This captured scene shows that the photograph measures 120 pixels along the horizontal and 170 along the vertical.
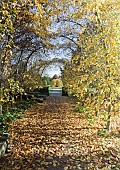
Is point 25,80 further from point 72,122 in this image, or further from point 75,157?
point 75,157

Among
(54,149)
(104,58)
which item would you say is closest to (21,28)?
(104,58)

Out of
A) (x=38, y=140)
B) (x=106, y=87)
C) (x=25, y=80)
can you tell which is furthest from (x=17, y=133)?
(x=25, y=80)

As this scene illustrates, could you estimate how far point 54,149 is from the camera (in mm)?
4887

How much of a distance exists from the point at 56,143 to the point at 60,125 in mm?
2058

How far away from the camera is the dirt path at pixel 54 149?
4035mm

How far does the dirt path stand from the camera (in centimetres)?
404

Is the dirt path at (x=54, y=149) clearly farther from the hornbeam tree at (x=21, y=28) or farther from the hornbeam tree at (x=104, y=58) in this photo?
Answer: the hornbeam tree at (x=21, y=28)

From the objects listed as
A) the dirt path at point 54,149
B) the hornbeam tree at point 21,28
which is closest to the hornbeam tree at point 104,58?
the dirt path at point 54,149

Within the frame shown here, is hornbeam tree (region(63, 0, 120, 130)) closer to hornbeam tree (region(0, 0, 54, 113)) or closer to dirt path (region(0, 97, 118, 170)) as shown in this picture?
dirt path (region(0, 97, 118, 170))

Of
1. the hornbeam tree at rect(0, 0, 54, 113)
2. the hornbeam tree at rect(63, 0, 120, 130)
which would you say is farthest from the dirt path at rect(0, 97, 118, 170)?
the hornbeam tree at rect(0, 0, 54, 113)

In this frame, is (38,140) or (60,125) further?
(60,125)

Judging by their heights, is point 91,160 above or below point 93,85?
below

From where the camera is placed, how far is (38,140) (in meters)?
5.59

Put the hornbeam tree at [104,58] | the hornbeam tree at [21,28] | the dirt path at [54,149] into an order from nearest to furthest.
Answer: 1. the dirt path at [54,149]
2. the hornbeam tree at [104,58]
3. the hornbeam tree at [21,28]
